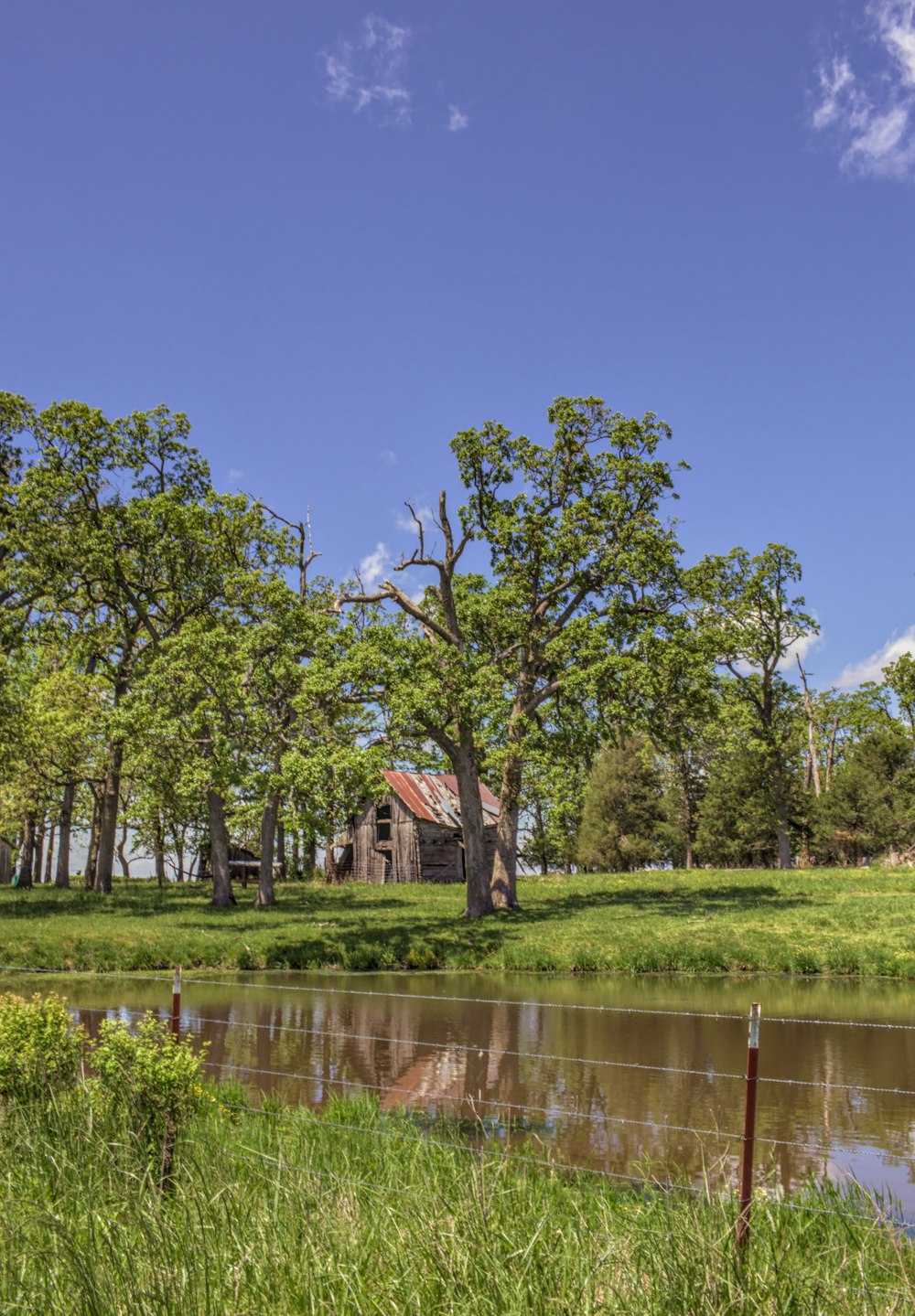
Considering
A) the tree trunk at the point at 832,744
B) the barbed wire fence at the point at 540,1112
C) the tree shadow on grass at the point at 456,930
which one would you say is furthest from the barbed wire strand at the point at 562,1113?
the tree trunk at the point at 832,744

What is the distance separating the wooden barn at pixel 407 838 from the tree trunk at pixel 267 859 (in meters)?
22.3

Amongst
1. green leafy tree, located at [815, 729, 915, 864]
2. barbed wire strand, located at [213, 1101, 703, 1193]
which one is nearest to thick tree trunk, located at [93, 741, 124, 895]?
barbed wire strand, located at [213, 1101, 703, 1193]

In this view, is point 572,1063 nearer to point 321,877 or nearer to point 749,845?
point 321,877

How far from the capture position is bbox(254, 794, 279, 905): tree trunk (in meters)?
40.2

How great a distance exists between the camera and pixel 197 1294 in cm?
513

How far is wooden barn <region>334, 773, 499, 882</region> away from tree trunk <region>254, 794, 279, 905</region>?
73.2 feet

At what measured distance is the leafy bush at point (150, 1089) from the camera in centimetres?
734

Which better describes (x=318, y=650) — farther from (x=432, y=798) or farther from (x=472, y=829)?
(x=432, y=798)

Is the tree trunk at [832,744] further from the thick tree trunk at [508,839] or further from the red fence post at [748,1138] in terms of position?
the red fence post at [748,1138]

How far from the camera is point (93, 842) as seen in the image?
69812 millimetres

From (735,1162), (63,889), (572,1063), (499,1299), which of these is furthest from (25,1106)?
(63,889)

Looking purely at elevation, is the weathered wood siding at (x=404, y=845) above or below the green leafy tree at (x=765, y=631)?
below

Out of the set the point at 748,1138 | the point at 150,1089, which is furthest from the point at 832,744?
the point at 748,1138

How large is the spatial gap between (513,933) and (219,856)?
16364 millimetres
